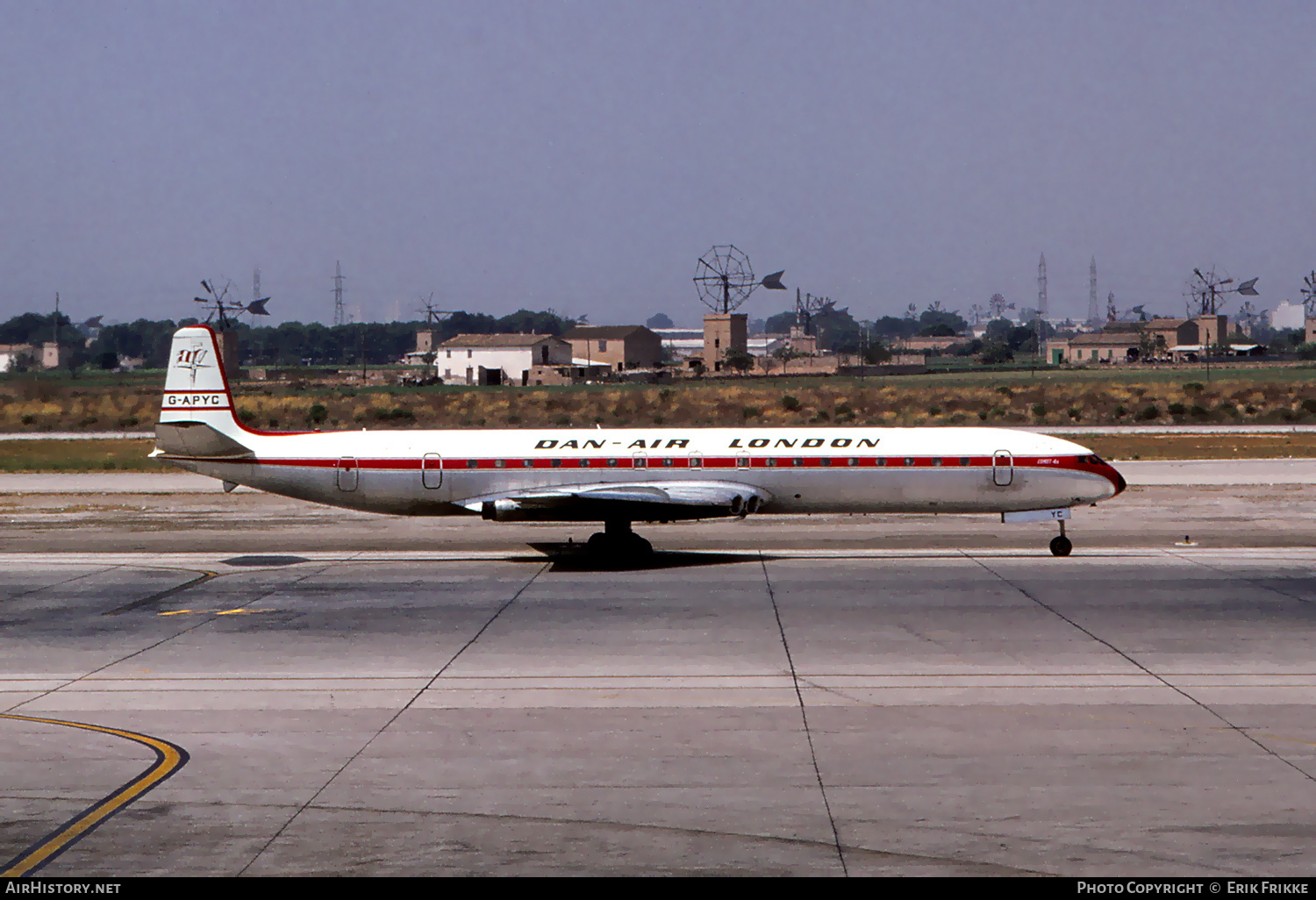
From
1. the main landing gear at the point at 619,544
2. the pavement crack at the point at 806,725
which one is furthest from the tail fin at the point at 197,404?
the pavement crack at the point at 806,725

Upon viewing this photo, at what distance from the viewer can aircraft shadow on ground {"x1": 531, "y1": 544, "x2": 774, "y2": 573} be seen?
33.4m

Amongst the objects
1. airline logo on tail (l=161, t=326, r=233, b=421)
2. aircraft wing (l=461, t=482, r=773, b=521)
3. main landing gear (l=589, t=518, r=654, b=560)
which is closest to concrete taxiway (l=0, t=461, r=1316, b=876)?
main landing gear (l=589, t=518, r=654, b=560)

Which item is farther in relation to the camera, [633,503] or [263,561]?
[263,561]

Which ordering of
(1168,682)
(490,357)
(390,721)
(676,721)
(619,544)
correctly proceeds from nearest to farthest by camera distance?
(676,721) → (390,721) → (1168,682) → (619,544) → (490,357)

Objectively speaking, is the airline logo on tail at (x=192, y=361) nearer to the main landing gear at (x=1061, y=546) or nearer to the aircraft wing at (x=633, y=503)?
the aircraft wing at (x=633, y=503)

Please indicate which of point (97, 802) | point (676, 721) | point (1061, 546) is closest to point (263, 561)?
point (676, 721)

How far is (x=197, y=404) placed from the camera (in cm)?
3578

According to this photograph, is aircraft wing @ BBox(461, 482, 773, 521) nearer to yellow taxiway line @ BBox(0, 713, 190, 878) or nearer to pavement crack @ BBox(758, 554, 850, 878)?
pavement crack @ BBox(758, 554, 850, 878)

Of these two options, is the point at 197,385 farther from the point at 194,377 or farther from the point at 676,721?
the point at 676,721

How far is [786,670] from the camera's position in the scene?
21672 mm

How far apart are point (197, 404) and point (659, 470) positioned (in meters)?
13.3

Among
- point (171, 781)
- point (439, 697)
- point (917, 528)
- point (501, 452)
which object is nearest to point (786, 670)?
point (439, 697)

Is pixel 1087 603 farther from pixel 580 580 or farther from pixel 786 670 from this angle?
pixel 580 580

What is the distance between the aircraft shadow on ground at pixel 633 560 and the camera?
110 feet
